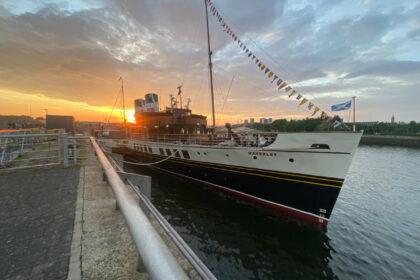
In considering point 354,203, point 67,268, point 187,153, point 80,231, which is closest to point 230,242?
point 80,231

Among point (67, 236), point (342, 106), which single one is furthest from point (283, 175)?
point (67, 236)

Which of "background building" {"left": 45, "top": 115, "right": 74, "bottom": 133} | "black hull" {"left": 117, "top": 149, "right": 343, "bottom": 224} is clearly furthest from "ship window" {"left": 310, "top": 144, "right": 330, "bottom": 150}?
"background building" {"left": 45, "top": 115, "right": 74, "bottom": 133}

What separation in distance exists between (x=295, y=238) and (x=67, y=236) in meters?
8.79

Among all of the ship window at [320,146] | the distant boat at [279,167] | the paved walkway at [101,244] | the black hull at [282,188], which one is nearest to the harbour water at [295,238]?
the black hull at [282,188]

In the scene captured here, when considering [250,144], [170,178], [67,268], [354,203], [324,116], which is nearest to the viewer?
[67,268]

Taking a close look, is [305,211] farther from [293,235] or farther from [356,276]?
[356,276]

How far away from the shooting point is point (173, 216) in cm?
1189

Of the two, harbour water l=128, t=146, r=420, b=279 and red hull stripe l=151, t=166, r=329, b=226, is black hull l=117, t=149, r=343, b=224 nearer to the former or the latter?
red hull stripe l=151, t=166, r=329, b=226

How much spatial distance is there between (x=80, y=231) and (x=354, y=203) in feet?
53.5

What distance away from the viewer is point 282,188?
460 inches

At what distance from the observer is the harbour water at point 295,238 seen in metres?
7.82

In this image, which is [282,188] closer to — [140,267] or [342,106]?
[342,106]

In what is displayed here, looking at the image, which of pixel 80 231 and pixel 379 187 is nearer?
pixel 80 231

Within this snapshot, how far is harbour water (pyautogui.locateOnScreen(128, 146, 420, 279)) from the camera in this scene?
7816 millimetres
